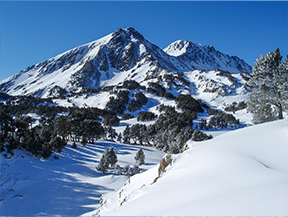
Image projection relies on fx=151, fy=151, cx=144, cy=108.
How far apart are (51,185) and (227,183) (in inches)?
956

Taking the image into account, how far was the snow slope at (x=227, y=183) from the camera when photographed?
167 inches

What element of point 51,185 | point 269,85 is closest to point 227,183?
point 269,85

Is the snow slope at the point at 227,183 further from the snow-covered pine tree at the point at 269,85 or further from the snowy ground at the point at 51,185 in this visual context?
the snowy ground at the point at 51,185

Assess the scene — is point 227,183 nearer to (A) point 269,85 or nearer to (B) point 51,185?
(A) point 269,85

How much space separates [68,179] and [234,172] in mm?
25946

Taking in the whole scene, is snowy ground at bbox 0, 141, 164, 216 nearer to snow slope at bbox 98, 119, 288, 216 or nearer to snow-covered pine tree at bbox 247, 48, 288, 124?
snow slope at bbox 98, 119, 288, 216

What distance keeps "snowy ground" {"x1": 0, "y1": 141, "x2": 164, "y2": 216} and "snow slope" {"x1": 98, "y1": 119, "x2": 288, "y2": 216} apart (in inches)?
498

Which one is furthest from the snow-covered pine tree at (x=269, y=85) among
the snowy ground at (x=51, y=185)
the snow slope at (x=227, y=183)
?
the snowy ground at (x=51, y=185)

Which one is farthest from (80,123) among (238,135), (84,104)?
(84,104)

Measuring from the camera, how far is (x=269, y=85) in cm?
1841

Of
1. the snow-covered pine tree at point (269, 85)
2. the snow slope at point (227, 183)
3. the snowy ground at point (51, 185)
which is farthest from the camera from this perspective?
the snow-covered pine tree at point (269, 85)

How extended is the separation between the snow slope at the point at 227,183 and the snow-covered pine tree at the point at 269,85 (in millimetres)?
9832

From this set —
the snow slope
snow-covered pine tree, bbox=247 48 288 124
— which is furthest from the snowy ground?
snow-covered pine tree, bbox=247 48 288 124

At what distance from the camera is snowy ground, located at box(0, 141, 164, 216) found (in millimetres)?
16689
